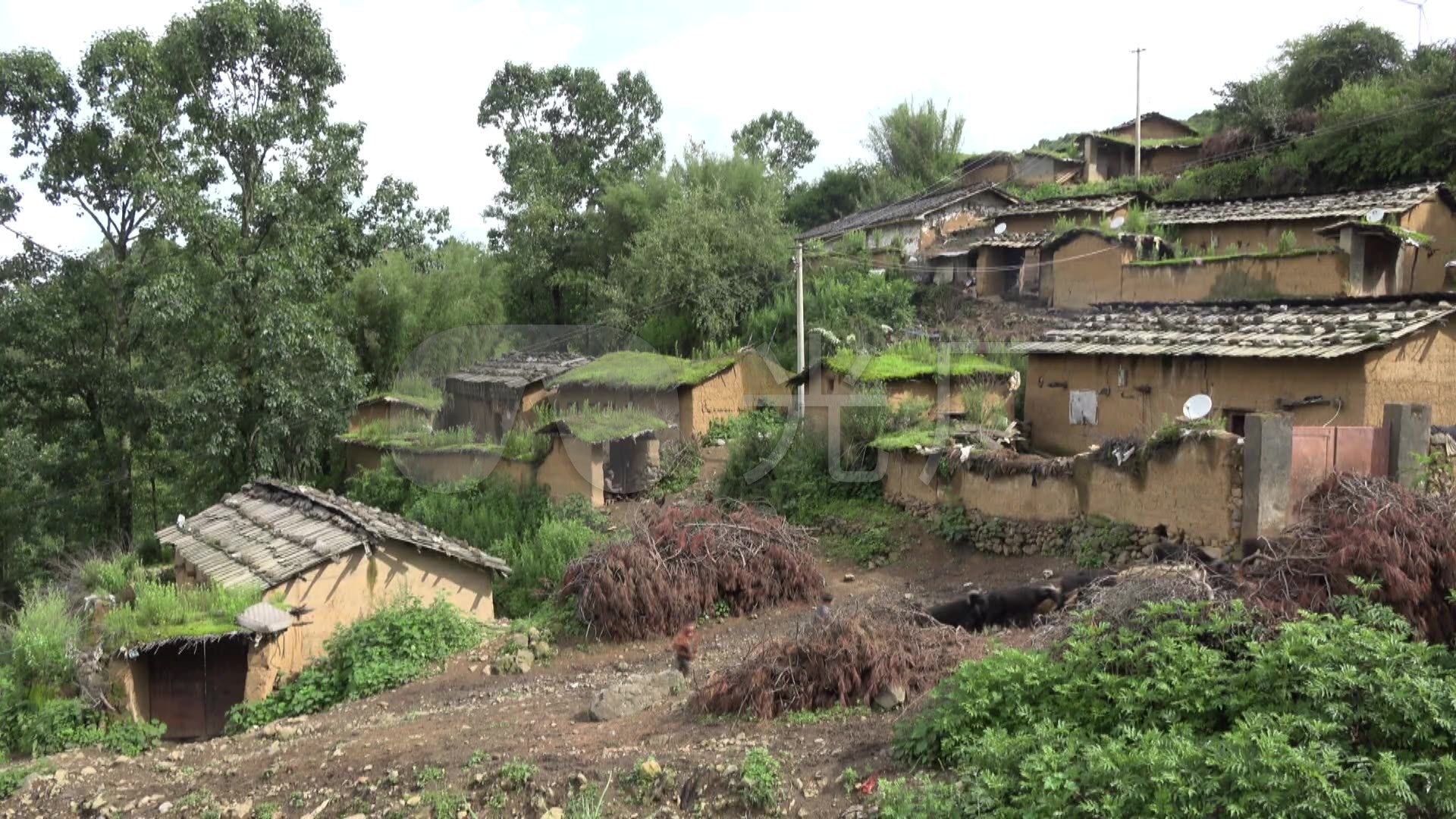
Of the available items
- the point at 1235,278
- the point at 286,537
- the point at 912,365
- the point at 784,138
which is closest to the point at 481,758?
the point at 286,537

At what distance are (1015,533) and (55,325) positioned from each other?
62.9 ft

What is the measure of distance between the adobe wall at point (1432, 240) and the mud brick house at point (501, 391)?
53.4ft

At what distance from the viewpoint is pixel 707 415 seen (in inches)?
813

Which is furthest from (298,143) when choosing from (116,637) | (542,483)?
(116,637)

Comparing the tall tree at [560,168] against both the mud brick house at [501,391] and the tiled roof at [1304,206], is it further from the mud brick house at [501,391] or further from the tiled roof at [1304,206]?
the tiled roof at [1304,206]

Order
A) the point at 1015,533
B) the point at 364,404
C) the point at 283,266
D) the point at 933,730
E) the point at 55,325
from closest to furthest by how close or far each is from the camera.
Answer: the point at 933,730 < the point at 1015,533 < the point at 283,266 < the point at 55,325 < the point at 364,404

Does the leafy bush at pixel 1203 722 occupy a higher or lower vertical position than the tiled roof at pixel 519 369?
lower

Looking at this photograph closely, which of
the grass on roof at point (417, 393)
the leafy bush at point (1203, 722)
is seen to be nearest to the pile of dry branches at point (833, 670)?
the leafy bush at point (1203, 722)

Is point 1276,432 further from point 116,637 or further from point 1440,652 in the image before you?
point 116,637

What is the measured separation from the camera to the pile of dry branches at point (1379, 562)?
298 inches

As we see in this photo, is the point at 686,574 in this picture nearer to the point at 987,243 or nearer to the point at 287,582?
the point at 287,582

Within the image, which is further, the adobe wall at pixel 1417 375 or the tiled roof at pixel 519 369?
the tiled roof at pixel 519 369

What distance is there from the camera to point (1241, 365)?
12953 mm

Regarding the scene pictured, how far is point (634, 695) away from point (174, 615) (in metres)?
6.18
